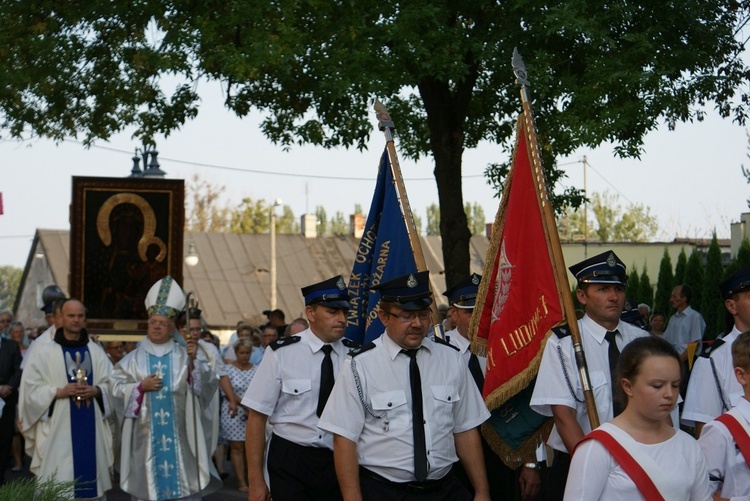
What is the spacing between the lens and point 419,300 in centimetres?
595

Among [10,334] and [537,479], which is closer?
[537,479]

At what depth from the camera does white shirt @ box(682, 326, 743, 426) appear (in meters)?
6.16

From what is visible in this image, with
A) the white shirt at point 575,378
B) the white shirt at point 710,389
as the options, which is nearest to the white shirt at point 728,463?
the white shirt at point 710,389

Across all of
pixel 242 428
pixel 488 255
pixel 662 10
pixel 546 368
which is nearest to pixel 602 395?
pixel 546 368

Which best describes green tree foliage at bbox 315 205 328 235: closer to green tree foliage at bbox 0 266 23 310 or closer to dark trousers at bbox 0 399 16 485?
green tree foliage at bbox 0 266 23 310

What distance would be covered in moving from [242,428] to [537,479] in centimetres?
781

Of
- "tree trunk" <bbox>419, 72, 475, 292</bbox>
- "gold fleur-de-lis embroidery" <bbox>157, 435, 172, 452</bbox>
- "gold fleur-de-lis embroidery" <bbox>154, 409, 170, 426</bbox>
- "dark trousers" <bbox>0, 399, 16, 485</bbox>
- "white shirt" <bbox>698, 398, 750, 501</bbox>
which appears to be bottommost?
"dark trousers" <bbox>0, 399, 16, 485</bbox>

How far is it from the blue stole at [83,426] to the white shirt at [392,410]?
5573 mm

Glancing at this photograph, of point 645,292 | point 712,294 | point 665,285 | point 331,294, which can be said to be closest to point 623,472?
point 331,294

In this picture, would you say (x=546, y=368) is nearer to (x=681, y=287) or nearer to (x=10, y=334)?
(x=681, y=287)

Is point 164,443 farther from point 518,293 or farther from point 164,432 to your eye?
point 518,293

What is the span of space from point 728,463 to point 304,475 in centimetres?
294

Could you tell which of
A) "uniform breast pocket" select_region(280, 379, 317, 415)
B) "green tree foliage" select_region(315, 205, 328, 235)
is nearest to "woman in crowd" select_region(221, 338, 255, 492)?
"uniform breast pocket" select_region(280, 379, 317, 415)

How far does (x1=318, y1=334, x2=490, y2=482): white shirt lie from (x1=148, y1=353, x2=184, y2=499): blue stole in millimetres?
5183
